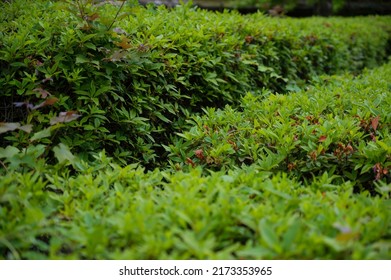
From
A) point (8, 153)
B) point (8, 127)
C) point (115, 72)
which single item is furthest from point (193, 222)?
point (115, 72)

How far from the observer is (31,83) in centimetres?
236

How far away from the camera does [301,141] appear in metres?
2.32

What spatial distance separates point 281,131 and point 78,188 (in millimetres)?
1233

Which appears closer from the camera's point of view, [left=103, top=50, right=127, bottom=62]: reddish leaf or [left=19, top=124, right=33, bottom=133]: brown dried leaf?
[left=19, top=124, right=33, bottom=133]: brown dried leaf

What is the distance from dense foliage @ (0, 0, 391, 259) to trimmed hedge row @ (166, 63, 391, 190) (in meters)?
0.01

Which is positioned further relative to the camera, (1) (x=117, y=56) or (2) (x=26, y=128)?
(1) (x=117, y=56)

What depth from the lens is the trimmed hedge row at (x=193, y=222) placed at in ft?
4.41

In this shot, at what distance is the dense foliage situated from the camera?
1.43 meters

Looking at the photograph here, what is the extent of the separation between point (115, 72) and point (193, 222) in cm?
152

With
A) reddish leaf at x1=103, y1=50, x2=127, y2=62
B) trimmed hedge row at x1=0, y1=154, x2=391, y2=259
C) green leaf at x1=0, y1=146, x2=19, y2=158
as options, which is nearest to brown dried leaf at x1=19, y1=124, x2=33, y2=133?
green leaf at x1=0, y1=146, x2=19, y2=158

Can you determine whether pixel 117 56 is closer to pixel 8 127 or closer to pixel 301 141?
pixel 8 127

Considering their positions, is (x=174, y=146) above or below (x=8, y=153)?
below

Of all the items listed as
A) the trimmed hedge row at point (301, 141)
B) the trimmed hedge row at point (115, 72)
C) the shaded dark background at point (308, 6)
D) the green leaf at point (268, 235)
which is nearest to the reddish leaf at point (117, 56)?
the trimmed hedge row at point (115, 72)

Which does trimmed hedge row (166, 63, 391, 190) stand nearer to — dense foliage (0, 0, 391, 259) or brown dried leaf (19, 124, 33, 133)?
dense foliage (0, 0, 391, 259)
